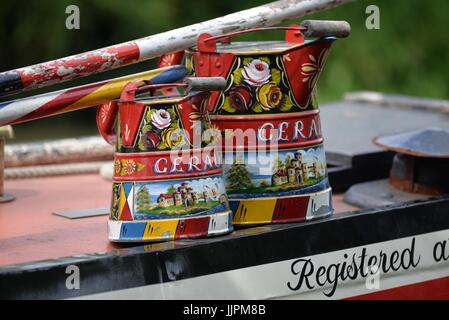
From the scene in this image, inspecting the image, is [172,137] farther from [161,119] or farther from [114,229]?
[114,229]

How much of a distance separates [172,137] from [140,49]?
29cm

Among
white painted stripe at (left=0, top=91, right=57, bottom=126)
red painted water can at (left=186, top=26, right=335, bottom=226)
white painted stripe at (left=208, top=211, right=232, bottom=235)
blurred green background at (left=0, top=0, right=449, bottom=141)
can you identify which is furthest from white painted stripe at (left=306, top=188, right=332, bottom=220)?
blurred green background at (left=0, top=0, right=449, bottom=141)

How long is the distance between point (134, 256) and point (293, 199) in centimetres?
43

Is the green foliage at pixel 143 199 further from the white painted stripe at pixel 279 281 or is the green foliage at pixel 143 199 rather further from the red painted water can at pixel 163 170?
the white painted stripe at pixel 279 281

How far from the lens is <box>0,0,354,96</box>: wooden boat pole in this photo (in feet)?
7.00

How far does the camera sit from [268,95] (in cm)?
221

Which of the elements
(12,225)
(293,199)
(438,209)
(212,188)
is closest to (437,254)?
(438,209)

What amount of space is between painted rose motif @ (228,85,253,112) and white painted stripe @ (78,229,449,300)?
352 mm

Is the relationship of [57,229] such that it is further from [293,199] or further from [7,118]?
[293,199]

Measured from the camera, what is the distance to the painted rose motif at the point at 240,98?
7.27ft

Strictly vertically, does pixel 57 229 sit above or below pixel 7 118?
below

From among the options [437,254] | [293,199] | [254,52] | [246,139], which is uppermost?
[254,52]

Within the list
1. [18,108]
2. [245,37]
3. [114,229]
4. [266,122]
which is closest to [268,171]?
[266,122]

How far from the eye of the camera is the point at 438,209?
2.47m
